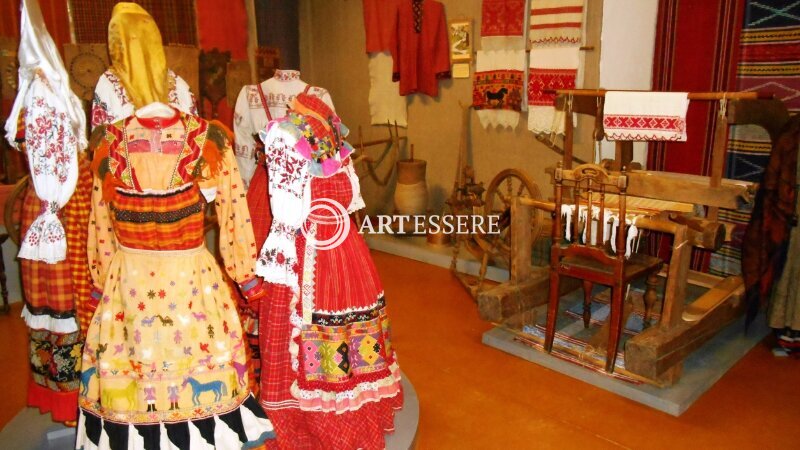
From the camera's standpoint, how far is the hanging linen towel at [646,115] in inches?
133

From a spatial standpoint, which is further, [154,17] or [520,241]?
[154,17]

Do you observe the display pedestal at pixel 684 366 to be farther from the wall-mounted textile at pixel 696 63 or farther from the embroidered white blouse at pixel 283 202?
the embroidered white blouse at pixel 283 202

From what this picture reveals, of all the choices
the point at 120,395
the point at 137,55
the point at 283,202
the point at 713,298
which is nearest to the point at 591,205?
the point at 713,298

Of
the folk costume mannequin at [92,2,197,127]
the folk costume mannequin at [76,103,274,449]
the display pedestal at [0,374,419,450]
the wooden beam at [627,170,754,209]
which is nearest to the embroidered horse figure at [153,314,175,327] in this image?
the folk costume mannequin at [76,103,274,449]

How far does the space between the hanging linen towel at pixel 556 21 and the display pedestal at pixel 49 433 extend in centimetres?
337

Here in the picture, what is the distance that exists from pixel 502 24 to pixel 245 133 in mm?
2657

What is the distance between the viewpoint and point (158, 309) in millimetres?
2129

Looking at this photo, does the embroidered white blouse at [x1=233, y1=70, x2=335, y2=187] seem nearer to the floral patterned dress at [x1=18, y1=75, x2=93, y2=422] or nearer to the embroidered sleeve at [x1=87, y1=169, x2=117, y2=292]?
the floral patterned dress at [x1=18, y1=75, x2=93, y2=422]

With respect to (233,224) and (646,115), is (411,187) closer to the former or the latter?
(646,115)

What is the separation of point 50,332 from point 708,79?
461 centimetres

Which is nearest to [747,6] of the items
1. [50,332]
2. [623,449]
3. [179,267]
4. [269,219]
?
[623,449]

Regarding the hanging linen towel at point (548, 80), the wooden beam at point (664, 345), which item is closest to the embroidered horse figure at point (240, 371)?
the wooden beam at point (664, 345)

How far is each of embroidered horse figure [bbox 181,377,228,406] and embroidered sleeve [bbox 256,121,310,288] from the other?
0.42m

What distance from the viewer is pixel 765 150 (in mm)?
4500
